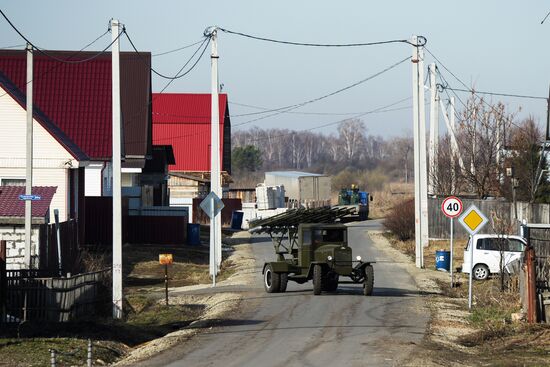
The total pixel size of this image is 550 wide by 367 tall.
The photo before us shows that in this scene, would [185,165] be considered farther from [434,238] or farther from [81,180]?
[81,180]

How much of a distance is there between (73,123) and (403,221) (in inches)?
708

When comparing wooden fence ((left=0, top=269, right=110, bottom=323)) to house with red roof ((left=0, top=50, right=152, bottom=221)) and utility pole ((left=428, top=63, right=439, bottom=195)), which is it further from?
utility pole ((left=428, top=63, right=439, bottom=195))

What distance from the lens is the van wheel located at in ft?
108

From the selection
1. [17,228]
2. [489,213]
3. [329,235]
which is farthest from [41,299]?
[489,213]

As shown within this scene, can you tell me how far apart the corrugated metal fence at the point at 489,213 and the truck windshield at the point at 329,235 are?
11045mm

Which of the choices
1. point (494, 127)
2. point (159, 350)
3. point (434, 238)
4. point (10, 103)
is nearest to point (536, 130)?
point (494, 127)

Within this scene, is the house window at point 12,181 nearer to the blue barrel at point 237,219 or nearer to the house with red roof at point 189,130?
the blue barrel at point 237,219

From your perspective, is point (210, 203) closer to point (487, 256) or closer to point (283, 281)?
point (283, 281)

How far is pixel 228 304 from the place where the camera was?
989 inches

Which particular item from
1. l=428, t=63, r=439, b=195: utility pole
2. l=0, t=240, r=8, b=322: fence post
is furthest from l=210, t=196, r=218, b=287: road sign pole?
l=428, t=63, r=439, b=195: utility pole

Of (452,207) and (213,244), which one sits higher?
(452,207)

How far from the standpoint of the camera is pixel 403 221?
5253cm

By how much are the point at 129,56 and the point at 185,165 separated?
103 feet

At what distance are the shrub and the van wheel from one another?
1814 cm
